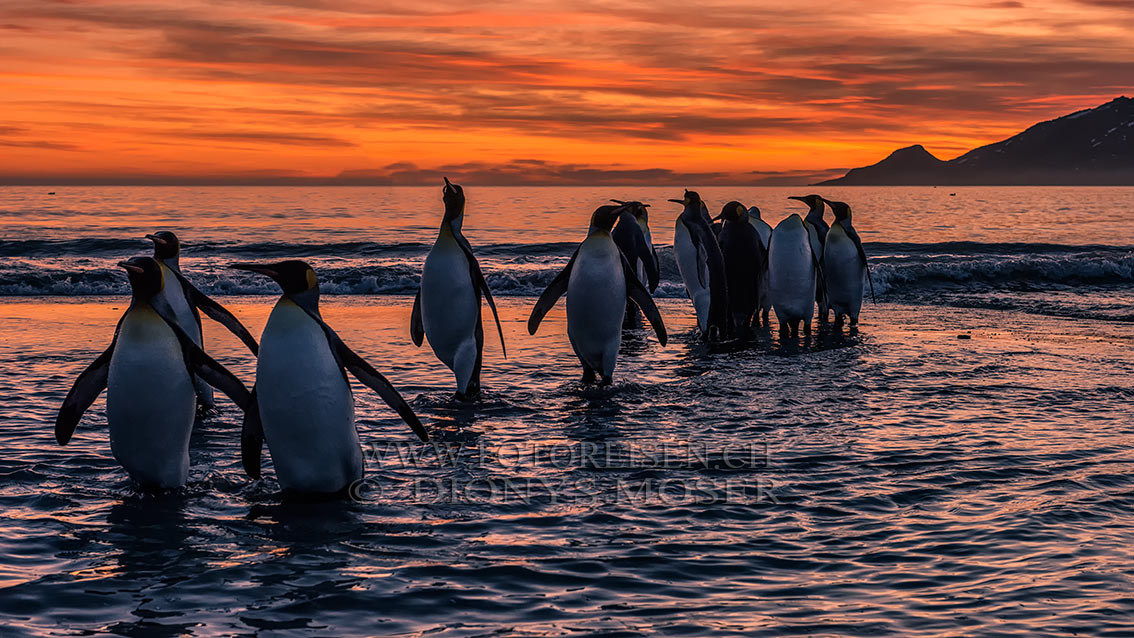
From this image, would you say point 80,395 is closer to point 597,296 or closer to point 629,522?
point 629,522

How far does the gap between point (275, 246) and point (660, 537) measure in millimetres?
27781

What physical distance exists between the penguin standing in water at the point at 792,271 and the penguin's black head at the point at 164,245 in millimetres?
7277

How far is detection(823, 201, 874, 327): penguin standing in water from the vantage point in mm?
13406

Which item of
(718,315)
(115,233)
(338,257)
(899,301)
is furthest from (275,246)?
(718,315)

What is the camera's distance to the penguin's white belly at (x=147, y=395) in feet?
17.3

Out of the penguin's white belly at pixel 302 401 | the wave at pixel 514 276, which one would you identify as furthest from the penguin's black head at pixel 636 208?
the wave at pixel 514 276

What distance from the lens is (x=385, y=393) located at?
17.3 ft

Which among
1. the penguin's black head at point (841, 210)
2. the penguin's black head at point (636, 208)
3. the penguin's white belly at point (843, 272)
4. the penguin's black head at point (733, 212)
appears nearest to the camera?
the penguin's black head at point (636, 208)

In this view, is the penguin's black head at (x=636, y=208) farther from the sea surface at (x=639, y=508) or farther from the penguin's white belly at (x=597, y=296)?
the sea surface at (x=639, y=508)

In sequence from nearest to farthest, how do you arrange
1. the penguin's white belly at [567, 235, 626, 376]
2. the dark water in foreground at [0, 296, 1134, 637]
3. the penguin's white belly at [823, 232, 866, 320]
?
the dark water in foreground at [0, 296, 1134, 637]
the penguin's white belly at [567, 235, 626, 376]
the penguin's white belly at [823, 232, 866, 320]

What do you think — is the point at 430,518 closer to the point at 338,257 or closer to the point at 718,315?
the point at 718,315

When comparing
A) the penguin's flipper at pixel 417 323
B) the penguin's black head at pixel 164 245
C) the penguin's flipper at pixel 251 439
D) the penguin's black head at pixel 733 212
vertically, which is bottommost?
the penguin's flipper at pixel 251 439

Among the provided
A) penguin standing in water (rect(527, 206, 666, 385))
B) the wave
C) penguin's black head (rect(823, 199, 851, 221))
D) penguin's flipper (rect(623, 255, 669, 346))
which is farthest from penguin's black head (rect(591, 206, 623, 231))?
the wave

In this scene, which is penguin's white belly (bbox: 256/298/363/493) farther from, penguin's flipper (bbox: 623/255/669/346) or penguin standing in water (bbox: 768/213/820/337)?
penguin standing in water (bbox: 768/213/820/337)
